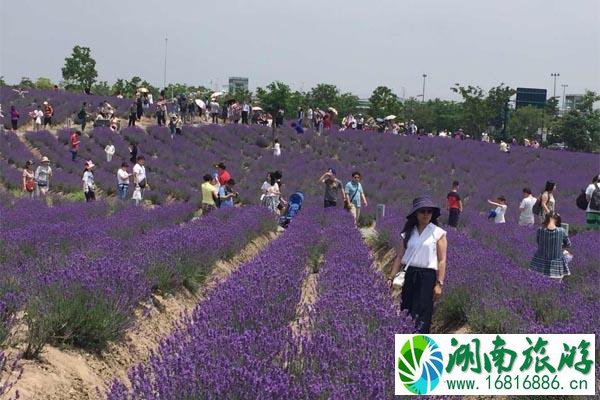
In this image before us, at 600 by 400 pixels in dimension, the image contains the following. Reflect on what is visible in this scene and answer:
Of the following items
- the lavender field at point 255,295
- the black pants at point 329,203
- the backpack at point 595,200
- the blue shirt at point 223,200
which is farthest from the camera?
the black pants at point 329,203

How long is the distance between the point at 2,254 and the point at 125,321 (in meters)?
2.09

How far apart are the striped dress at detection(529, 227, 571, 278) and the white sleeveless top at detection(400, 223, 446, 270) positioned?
251cm

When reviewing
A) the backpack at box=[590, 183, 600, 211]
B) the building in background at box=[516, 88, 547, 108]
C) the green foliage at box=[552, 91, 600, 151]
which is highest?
the building in background at box=[516, 88, 547, 108]

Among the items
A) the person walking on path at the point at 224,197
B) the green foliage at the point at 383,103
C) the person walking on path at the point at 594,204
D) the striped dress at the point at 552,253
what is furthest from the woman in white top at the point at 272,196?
the green foliage at the point at 383,103

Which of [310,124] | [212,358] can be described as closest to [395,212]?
[212,358]

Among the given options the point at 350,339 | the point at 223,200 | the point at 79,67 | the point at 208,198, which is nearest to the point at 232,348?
the point at 350,339

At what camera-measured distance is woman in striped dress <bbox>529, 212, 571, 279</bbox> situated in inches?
261

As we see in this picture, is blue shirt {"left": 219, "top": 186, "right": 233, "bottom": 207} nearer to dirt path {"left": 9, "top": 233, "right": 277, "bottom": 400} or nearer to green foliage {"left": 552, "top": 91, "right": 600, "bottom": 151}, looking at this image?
dirt path {"left": 9, "top": 233, "right": 277, "bottom": 400}

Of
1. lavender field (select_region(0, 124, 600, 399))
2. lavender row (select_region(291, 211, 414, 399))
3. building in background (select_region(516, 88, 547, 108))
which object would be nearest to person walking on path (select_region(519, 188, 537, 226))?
lavender field (select_region(0, 124, 600, 399))

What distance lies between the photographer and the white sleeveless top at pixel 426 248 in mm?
4613

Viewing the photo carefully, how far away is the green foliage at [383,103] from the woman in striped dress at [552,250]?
49.4 m

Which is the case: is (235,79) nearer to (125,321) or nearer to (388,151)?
(388,151)

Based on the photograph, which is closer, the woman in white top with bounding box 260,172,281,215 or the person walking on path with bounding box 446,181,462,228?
the person walking on path with bounding box 446,181,462,228

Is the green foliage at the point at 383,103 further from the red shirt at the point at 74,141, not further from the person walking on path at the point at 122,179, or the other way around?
the person walking on path at the point at 122,179
